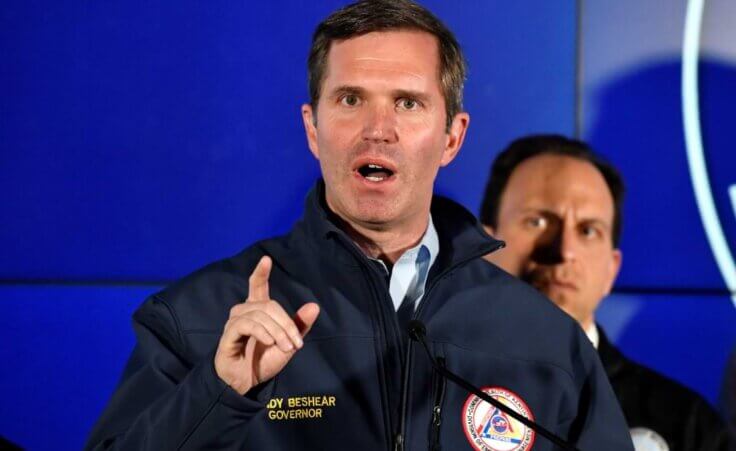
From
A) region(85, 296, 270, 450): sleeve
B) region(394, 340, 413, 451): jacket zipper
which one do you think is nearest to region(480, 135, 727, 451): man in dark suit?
region(394, 340, 413, 451): jacket zipper

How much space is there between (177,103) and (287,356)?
0.90 m

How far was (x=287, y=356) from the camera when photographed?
1.00 meters

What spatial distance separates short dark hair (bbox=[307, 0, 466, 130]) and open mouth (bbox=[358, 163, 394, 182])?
0.39 feet

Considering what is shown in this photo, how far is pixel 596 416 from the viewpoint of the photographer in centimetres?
127

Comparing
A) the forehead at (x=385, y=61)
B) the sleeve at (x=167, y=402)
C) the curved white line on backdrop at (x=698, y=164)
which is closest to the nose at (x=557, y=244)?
the curved white line on backdrop at (x=698, y=164)

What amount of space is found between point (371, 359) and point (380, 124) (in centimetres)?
27

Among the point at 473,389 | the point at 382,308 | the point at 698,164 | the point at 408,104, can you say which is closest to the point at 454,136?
the point at 408,104

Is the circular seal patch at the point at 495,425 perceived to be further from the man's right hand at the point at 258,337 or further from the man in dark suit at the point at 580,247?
the man in dark suit at the point at 580,247

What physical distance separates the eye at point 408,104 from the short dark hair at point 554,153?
0.59 meters

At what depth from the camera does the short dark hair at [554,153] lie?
188 cm

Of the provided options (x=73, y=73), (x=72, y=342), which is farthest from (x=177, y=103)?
(x=72, y=342)

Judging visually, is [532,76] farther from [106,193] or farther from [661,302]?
[106,193]

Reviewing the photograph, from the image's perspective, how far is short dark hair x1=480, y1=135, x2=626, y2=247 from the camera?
188cm

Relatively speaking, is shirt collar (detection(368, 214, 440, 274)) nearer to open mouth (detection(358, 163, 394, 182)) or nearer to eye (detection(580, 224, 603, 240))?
open mouth (detection(358, 163, 394, 182))
